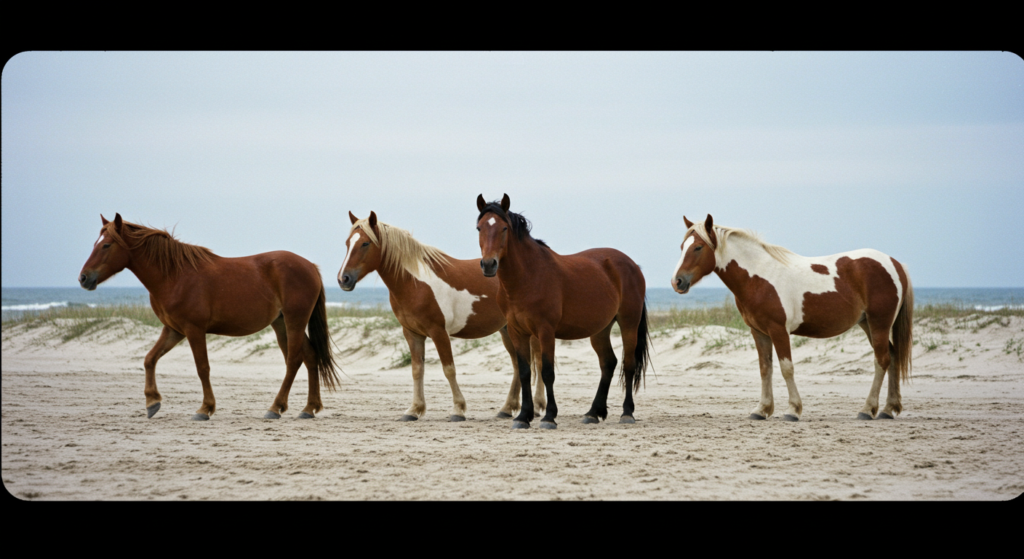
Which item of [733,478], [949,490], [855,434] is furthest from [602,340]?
[949,490]

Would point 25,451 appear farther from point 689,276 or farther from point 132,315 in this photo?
point 132,315

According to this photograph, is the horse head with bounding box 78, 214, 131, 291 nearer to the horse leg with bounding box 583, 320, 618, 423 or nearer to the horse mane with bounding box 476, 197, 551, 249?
the horse mane with bounding box 476, 197, 551, 249

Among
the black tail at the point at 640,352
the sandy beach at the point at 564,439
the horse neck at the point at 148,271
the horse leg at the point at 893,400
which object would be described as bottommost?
the sandy beach at the point at 564,439

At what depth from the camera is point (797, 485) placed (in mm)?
5523

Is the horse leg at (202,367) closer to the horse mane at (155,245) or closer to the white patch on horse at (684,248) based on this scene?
the horse mane at (155,245)

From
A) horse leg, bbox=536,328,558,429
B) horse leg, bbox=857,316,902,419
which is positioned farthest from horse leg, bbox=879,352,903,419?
horse leg, bbox=536,328,558,429

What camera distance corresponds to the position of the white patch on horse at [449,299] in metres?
8.88

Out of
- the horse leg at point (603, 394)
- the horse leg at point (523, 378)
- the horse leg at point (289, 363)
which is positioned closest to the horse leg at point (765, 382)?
the horse leg at point (603, 394)

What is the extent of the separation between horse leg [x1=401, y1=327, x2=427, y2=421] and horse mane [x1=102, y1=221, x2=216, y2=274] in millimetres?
2527

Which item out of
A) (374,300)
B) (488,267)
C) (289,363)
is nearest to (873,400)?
(488,267)

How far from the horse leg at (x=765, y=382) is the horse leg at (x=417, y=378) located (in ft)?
12.1

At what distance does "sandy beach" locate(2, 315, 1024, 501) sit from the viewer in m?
5.52

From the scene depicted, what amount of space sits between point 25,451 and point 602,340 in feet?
18.7

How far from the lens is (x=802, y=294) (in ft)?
28.4
